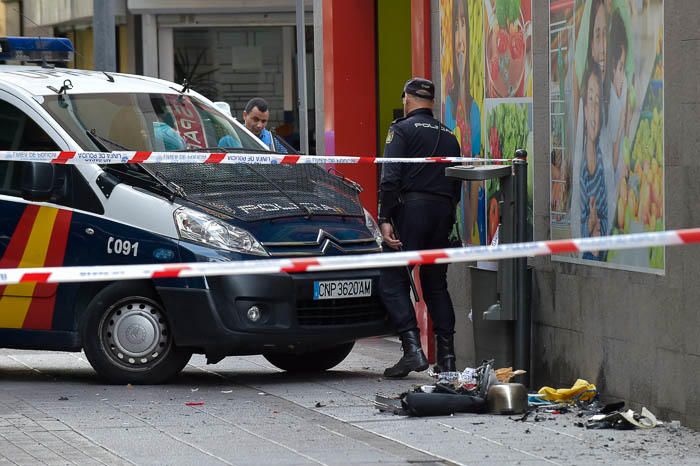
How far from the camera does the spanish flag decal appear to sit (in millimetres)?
10547

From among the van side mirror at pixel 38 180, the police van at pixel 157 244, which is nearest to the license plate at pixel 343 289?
the police van at pixel 157 244

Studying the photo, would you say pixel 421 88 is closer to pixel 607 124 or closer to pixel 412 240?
pixel 412 240

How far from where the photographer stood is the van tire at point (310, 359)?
1141 centimetres

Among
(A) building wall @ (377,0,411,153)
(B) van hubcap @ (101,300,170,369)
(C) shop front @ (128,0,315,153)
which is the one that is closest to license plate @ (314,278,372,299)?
(B) van hubcap @ (101,300,170,369)

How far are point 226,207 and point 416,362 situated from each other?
1.58 metres

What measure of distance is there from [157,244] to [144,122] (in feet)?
4.33

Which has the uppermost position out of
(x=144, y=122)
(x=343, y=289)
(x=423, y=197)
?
(x=144, y=122)

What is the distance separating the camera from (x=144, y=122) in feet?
37.0

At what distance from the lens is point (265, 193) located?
10.7 meters

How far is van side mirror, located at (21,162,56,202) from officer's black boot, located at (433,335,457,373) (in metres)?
2.68

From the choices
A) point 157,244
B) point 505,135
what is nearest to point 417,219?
point 505,135

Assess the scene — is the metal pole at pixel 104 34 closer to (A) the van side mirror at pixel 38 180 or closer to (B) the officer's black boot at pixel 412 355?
(A) the van side mirror at pixel 38 180

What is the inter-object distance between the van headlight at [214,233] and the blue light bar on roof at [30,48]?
2640mm

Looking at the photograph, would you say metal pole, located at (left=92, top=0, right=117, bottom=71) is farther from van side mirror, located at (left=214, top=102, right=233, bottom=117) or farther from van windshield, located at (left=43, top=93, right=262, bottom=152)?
van windshield, located at (left=43, top=93, right=262, bottom=152)
